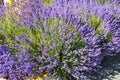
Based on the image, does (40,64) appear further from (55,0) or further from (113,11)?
(113,11)

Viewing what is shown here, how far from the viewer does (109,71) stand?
3010mm

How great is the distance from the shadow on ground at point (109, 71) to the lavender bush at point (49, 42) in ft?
0.42

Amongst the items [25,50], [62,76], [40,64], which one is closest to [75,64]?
[62,76]

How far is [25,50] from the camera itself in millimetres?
2607

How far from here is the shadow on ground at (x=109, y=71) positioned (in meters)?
2.90

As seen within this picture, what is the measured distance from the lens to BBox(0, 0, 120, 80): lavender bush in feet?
8.61

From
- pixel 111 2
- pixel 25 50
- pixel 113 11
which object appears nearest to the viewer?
pixel 25 50

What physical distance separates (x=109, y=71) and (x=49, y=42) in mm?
874

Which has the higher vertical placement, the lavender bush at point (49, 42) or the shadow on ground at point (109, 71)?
the lavender bush at point (49, 42)

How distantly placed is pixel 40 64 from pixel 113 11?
120 cm

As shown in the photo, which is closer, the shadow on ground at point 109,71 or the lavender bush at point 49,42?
the lavender bush at point 49,42

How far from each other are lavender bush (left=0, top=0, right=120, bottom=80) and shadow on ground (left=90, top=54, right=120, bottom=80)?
0.42ft

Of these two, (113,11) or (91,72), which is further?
(113,11)

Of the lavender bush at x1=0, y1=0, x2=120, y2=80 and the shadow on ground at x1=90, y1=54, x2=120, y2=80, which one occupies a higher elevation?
the lavender bush at x1=0, y1=0, x2=120, y2=80
